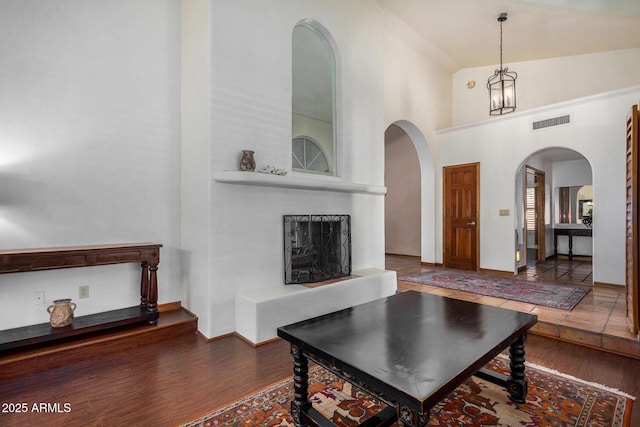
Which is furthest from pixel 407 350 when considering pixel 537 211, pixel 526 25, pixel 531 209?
pixel 537 211

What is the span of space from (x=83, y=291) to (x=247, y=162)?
76.5 inches

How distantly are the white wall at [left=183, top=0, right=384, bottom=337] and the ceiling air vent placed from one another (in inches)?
132

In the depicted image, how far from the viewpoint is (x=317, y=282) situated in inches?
144

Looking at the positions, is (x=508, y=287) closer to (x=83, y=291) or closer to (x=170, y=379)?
(x=170, y=379)

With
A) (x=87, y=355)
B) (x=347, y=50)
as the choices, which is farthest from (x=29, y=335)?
(x=347, y=50)

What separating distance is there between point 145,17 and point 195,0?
0.57 m

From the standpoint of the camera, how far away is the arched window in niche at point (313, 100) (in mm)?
3823

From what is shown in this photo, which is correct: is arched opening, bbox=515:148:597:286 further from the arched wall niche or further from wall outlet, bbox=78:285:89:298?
wall outlet, bbox=78:285:89:298

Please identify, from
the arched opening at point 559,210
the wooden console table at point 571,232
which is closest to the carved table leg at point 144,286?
the arched opening at point 559,210

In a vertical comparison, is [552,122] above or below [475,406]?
above

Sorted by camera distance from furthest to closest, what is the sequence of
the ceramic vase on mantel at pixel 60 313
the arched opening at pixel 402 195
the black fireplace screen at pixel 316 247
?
the arched opening at pixel 402 195 < the black fireplace screen at pixel 316 247 < the ceramic vase on mantel at pixel 60 313

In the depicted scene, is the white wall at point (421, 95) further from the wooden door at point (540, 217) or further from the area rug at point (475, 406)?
the area rug at point (475, 406)

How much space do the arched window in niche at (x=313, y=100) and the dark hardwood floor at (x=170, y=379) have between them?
214 cm

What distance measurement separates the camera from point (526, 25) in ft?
16.2
